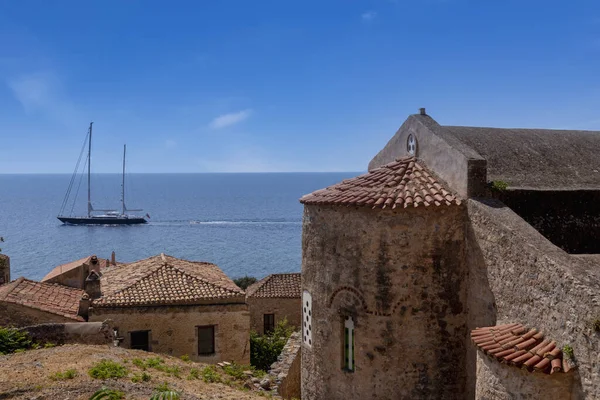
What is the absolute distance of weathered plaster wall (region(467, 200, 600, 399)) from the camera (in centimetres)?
750

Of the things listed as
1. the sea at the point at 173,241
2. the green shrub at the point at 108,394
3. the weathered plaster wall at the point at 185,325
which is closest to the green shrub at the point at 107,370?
the green shrub at the point at 108,394

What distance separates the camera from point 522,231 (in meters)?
9.48

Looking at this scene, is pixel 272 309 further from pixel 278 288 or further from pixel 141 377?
pixel 141 377

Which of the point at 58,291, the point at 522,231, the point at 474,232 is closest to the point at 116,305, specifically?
the point at 58,291

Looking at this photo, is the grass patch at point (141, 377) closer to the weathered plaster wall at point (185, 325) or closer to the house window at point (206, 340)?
the weathered plaster wall at point (185, 325)

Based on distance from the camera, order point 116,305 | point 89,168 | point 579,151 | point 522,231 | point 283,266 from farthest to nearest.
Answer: point 89,168
point 283,266
point 116,305
point 579,151
point 522,231

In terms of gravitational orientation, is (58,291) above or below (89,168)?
below

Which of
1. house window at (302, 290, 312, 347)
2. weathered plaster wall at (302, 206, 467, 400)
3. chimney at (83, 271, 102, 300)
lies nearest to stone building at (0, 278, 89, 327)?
chimney at (83, 271, 102, 300)

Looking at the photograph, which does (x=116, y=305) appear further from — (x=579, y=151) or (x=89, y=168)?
(x=89, y=168)

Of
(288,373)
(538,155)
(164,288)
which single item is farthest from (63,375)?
(538,155)

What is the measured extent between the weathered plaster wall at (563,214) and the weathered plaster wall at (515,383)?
168 inches

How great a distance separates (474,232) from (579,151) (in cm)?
611

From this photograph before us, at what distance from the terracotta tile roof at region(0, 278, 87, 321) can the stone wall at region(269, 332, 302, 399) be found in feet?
24.4

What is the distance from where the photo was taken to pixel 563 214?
1223cm
